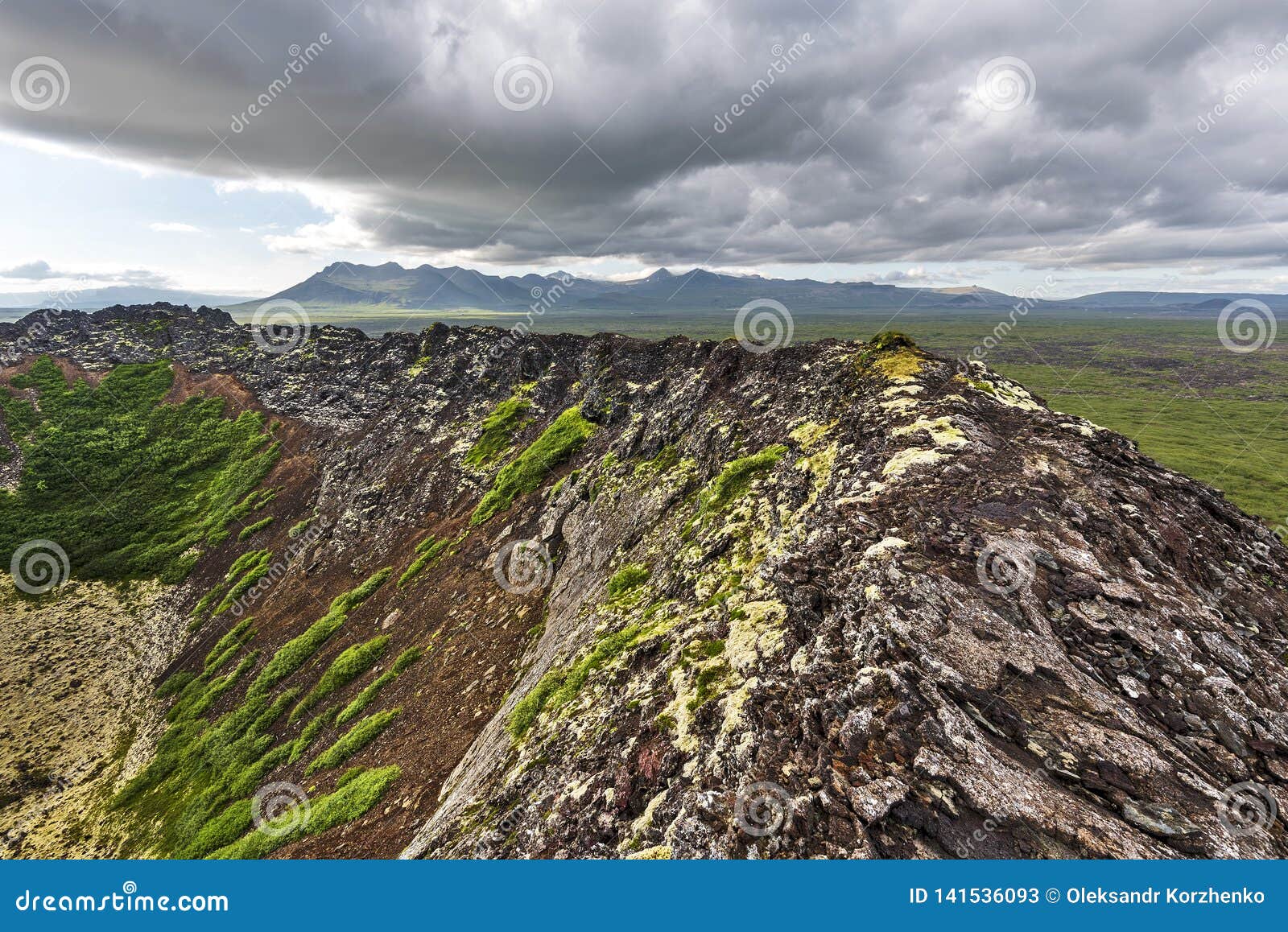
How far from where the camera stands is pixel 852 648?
42.1 ft

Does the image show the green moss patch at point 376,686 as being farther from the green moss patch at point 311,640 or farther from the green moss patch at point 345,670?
the green moss patch at point 311,640

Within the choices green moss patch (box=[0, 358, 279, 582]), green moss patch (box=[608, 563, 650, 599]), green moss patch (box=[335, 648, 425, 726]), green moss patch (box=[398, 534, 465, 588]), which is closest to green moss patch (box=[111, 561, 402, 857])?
green moss patch (box=[335, 648, 425, 726])

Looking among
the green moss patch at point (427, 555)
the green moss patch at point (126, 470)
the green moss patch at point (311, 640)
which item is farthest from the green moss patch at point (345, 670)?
the green moss patch at point (126, 470)

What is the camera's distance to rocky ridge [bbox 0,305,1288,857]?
32.4 feet

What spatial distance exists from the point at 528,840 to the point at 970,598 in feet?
45.0

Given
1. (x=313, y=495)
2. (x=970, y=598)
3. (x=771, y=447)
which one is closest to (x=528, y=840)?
(x=970, y=598)

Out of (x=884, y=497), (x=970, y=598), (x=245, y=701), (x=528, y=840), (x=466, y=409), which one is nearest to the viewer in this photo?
(x=970, y=598)

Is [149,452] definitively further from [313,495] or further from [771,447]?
[771,447]

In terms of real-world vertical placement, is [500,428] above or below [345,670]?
above

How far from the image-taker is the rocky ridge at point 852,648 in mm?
9875

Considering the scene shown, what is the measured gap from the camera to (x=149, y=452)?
80062mm

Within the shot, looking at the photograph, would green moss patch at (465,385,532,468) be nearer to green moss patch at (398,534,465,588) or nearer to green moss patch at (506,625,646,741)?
green moss patch at (398,534,465,588)

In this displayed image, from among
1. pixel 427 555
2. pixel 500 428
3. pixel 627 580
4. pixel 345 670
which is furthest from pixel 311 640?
pixel 627 580

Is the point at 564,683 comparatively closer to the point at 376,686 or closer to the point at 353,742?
the point at 353,742
